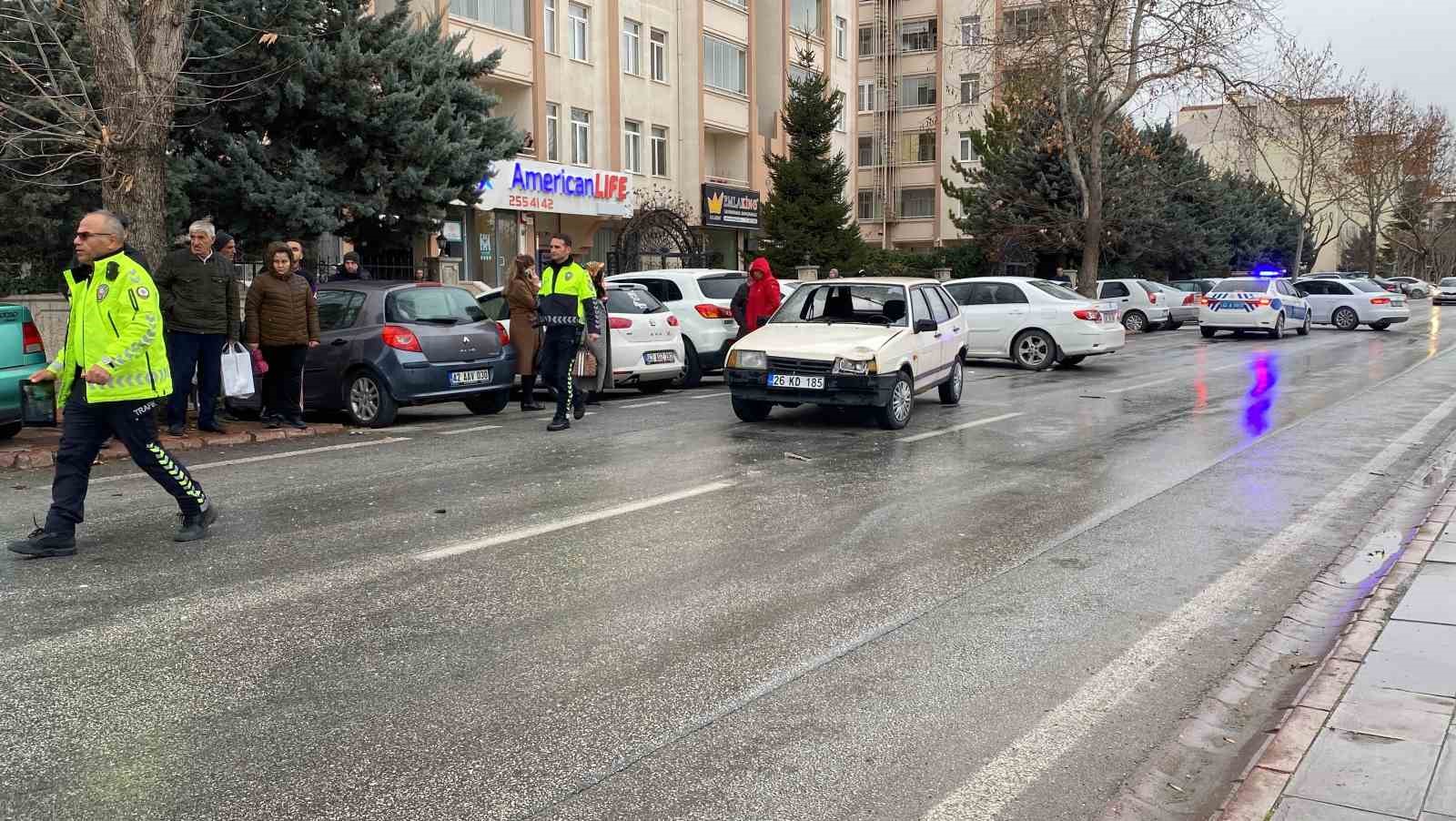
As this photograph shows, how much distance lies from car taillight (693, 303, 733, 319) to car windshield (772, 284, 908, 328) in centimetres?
413

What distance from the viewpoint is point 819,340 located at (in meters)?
12.3

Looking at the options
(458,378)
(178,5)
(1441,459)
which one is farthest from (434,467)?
(1441,459)

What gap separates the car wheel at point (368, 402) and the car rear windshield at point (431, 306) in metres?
0.71

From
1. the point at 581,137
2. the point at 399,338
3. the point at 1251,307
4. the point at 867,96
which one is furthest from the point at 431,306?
the point at 867,96

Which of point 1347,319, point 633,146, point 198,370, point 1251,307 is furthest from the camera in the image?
point 633,146

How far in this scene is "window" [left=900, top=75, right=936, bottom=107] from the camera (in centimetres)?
6219

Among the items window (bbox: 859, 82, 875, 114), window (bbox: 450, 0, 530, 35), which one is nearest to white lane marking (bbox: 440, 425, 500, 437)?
window (bbox: 450, 0, 530, 35)

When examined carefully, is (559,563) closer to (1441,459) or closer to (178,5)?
(1441,459)

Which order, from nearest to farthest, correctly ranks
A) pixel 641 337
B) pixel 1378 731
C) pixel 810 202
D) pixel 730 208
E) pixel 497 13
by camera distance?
pixel 1378 731
pixel 641 337
pixel 497 13
pixel 810 202
pixel 730 208

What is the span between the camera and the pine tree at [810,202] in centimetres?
3766

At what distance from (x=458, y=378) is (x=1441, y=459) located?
9.51 m

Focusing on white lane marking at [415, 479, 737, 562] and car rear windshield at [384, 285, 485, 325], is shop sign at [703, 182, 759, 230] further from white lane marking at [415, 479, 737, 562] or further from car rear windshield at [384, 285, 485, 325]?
white lane marking at [415, 479, 737, 562]

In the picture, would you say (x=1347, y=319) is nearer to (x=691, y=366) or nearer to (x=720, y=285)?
(x=720, y=285)

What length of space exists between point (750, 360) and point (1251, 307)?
22.8 metres
